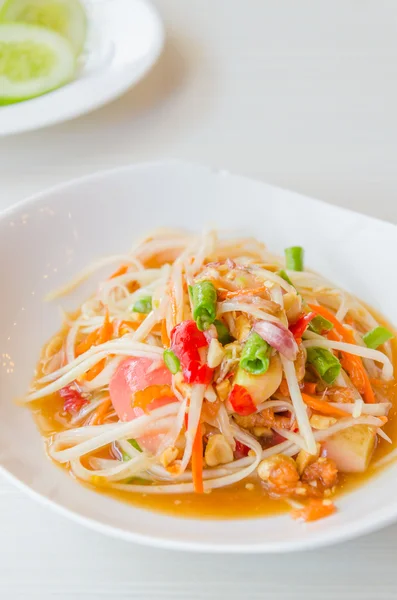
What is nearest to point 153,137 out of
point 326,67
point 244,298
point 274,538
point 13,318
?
point 326,67

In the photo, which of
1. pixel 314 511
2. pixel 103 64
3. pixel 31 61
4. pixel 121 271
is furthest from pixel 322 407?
pixel 31 61

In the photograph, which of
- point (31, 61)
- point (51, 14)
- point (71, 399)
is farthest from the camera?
point (51, 14)

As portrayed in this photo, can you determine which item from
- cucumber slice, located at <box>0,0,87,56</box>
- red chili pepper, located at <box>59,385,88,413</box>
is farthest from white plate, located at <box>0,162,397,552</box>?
cucumber slice, located at <box>0,0,87,56</box>

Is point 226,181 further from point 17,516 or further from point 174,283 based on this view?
point 17,516

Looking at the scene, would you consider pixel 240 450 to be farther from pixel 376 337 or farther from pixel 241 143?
pixel 241 143

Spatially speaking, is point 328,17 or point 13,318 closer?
point 13,318

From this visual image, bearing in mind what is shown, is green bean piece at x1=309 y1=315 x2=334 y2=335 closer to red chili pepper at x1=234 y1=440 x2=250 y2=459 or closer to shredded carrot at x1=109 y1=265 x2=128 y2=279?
red chili pepper at x1=234 y1=440 x2=250 y2=459

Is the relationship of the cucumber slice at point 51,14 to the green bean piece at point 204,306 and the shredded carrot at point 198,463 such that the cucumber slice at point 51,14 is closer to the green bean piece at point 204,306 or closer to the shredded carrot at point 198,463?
the green bean piece at point 204,306
